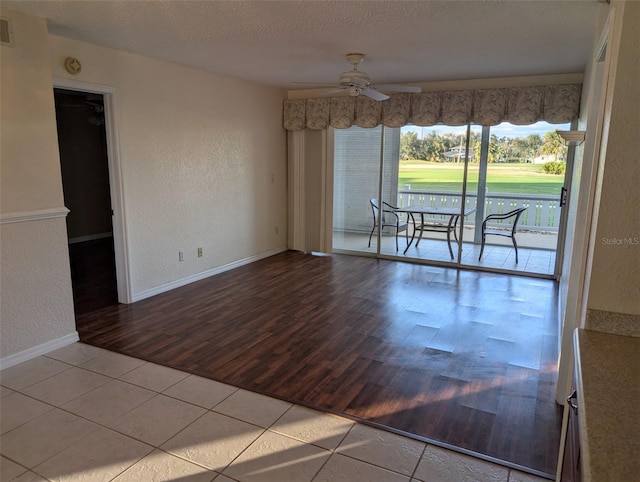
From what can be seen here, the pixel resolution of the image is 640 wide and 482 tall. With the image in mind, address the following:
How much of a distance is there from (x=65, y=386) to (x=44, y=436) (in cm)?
55

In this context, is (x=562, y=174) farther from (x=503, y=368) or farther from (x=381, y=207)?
(x=503, y=368)

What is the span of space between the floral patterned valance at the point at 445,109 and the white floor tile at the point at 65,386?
4.46m

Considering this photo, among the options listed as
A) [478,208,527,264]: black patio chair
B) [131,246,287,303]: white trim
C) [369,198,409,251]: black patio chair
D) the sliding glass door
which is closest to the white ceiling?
the sliding glass door

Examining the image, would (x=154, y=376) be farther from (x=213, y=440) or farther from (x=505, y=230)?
(x=505, y=230)

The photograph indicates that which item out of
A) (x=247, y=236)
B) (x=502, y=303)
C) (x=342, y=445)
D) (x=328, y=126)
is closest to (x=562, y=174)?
(x=502, y=303)

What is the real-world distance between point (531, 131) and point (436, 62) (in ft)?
6.04

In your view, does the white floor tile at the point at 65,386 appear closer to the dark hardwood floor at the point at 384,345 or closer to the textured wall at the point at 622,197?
the dark hardwood floor at the point at 384,345

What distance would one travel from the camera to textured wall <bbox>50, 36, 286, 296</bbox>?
425 centimetres

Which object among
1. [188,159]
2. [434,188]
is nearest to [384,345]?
→ [188,159]

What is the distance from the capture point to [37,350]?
10.8ft

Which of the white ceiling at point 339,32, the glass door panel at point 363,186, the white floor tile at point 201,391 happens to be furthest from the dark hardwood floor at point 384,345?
the white ceiling at point 339,32

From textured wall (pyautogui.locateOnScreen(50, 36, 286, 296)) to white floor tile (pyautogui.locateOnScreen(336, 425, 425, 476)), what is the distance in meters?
3.07

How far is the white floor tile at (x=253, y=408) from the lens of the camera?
A: 254 cm

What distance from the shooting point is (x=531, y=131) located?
5477mm
